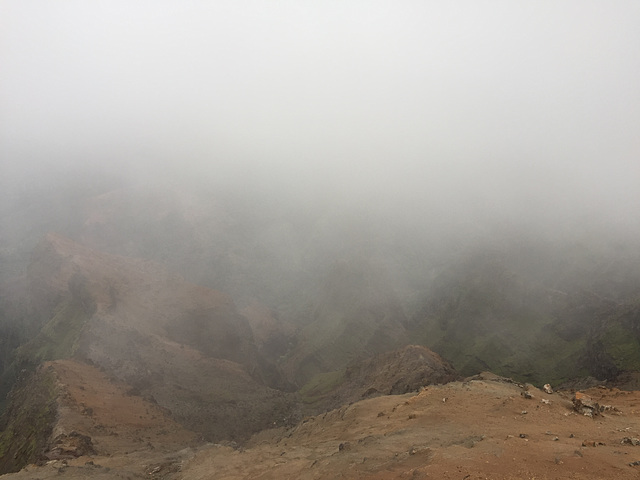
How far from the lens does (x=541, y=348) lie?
12269 centimetres

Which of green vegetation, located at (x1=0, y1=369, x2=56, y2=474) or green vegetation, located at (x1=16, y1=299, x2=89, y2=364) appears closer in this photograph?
green vegetation, located at (x1=0, y1=369, x2=56, y2=474)

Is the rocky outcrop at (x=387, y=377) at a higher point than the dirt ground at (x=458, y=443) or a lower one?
lower

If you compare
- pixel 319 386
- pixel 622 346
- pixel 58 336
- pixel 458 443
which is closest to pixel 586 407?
pixel 458 443

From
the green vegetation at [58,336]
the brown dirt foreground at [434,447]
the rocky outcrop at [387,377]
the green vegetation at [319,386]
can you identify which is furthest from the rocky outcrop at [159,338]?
the brown dirt foreground at [434,447]

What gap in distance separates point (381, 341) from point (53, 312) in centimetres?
9403

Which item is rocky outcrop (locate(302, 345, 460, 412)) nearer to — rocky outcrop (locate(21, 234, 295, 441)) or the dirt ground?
rocky outcrop (locate(21, 234, 295, 441))

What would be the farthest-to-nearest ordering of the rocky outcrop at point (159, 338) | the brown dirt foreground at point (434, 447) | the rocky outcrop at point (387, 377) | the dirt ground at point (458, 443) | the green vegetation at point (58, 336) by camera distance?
the green vegetation at point (58, 336) < the rocky outcrop at point (159, 338) < the rocky outcrop at point (387, 377) < the brown dirt foreground at point (434, 447) < the dirt ground at point (458, 443)

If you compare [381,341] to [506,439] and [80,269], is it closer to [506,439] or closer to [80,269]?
[80,269]

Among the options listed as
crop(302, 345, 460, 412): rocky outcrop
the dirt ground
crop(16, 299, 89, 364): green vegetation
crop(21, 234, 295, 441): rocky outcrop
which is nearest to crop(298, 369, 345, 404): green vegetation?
crop(302, 345, 460, 412): rocky outcrop

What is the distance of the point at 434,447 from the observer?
28.5 metres

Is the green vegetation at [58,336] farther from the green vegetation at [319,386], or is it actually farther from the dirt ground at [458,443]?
the dirt ground at [458,443]

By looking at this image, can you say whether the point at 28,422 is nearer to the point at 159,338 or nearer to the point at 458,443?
the point at 159,338

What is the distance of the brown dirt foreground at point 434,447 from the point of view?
921 inches

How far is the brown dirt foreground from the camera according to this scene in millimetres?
23391
